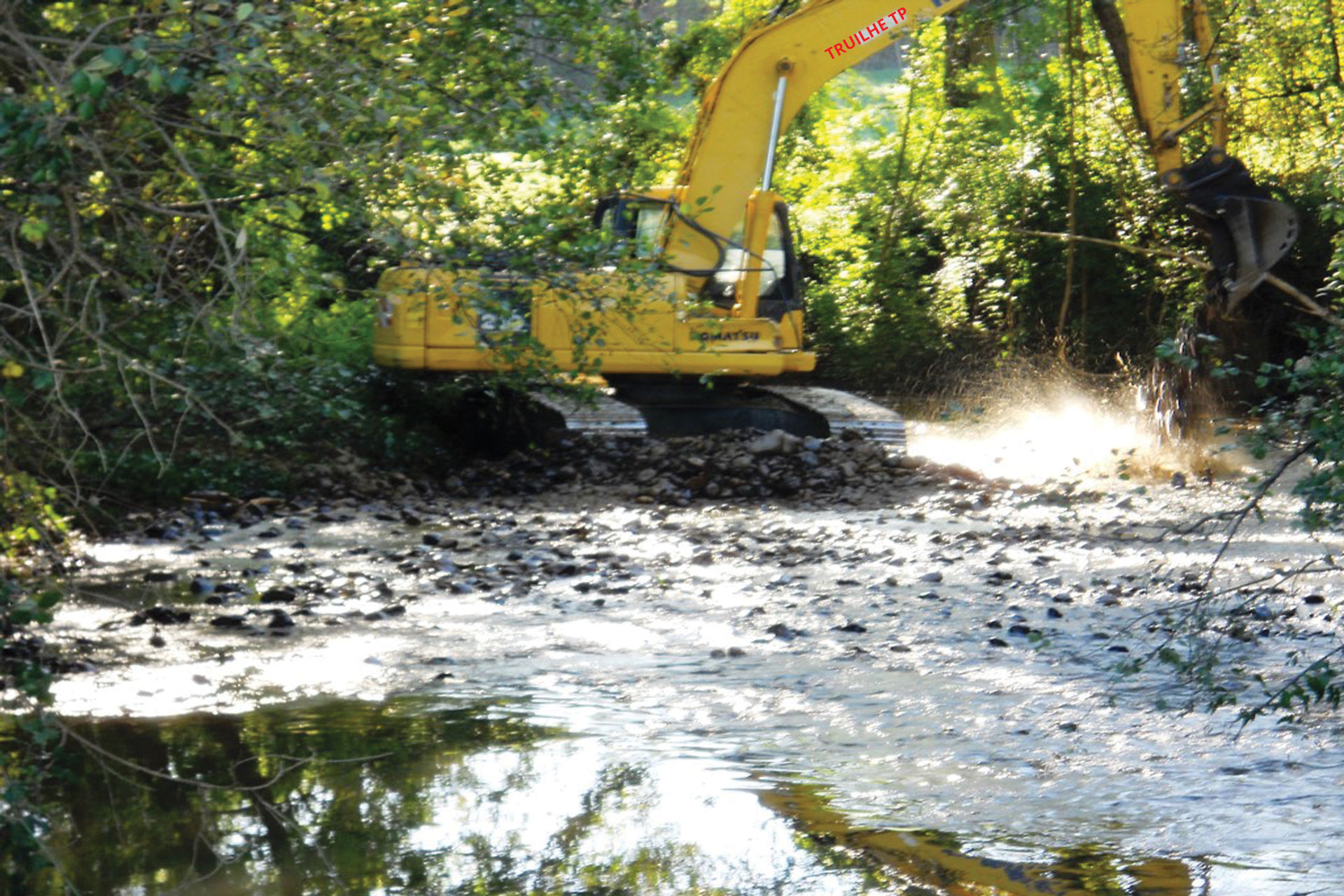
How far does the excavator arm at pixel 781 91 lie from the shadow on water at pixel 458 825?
8.76 metres

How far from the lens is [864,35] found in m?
14.9

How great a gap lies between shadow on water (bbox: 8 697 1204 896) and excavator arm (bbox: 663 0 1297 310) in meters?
8.76

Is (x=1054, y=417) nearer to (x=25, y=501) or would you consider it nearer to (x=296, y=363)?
(x=296, y=363)

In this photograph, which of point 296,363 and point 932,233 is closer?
point 296,363

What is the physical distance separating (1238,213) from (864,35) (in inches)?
155

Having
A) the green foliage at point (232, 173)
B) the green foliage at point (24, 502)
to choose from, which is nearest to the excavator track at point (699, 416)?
the green foliage at point (232, 173)

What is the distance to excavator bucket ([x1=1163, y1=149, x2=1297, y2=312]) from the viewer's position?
41.3ft

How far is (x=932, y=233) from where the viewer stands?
2222cm

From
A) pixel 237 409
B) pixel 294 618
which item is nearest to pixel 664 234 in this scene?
pixel 237 409

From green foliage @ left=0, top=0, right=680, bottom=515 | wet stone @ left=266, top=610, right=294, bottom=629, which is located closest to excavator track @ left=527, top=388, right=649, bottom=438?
green foliage @ left=0, top=0, right=680, bottom=515

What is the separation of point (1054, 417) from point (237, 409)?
28.2 ft

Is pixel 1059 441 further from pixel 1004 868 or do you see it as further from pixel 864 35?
pixel 1004 868

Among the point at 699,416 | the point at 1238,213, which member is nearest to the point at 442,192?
the point at 1238,213

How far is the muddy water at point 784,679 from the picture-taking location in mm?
5078
